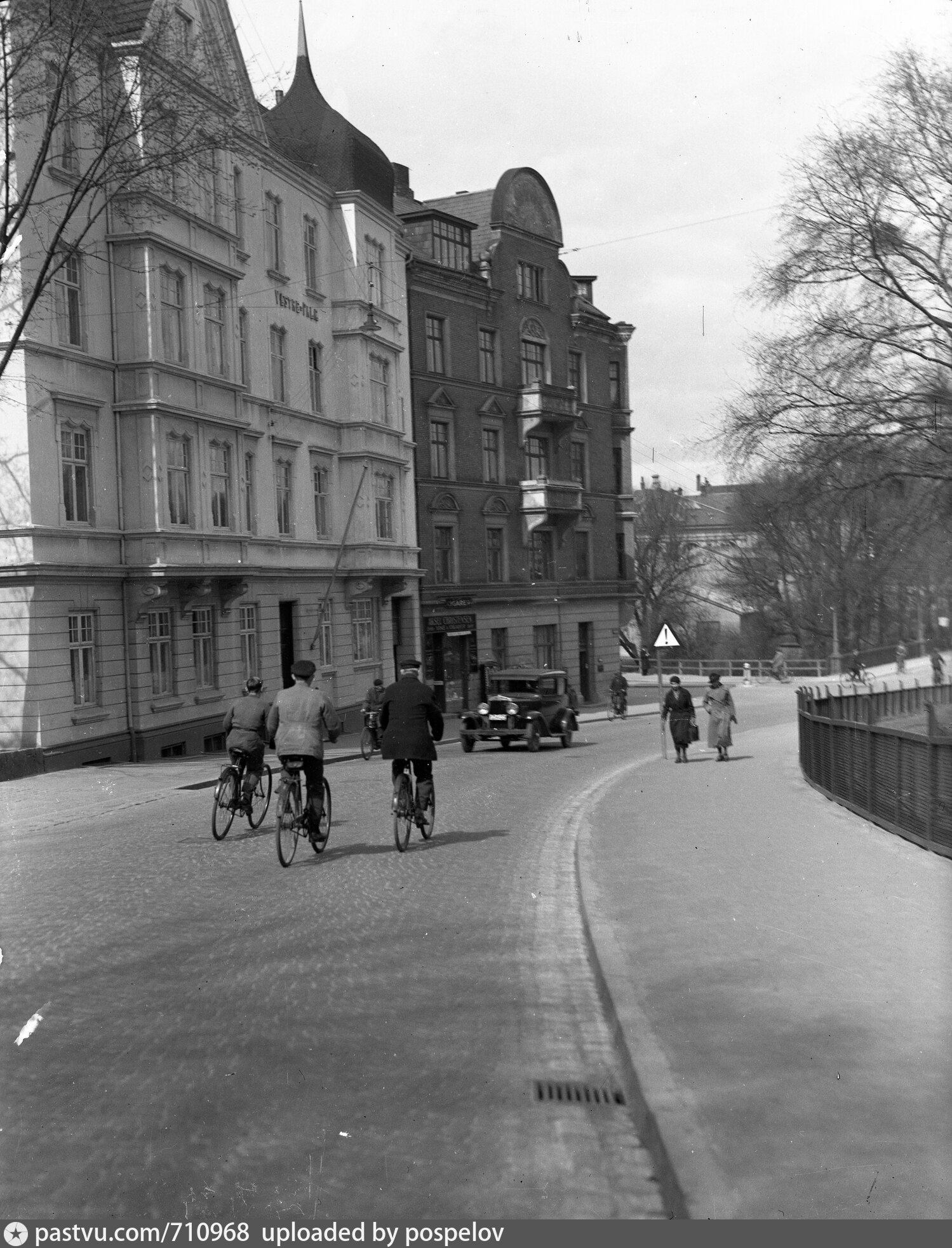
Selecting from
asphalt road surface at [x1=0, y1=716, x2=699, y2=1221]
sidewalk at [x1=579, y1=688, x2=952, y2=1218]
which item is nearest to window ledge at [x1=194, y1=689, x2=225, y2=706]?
asphalt road surface at [x1=0, y1=716, x2=699, y2=1221]

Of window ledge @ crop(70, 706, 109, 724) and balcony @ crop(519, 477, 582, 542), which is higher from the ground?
balcony @ crop(519, 477, 582, 542)

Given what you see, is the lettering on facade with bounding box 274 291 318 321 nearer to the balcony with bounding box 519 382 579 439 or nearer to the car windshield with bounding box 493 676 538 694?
the car windshield with bounding box 493 676 538 694

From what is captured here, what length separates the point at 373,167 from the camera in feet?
141

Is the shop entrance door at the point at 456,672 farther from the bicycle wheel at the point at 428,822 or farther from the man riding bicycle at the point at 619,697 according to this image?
the bicycle wheel at the point at 428,822

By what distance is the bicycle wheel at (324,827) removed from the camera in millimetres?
13594

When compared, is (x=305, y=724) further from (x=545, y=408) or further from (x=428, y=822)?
(x=545, y=408)

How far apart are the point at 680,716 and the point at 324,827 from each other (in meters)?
15.6

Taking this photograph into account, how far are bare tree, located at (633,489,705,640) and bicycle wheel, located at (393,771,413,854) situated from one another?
7767 cm

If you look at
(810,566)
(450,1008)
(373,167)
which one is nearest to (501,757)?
(810,566)

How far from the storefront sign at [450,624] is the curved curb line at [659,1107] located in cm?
4052

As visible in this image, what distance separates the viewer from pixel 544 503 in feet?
184

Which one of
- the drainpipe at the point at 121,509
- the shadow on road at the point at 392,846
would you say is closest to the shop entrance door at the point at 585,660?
the drainpipe at the point at 121,509

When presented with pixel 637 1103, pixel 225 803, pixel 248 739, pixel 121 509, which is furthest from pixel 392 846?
pixel 121 509

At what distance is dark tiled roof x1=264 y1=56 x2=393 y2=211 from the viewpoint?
41031 mm
